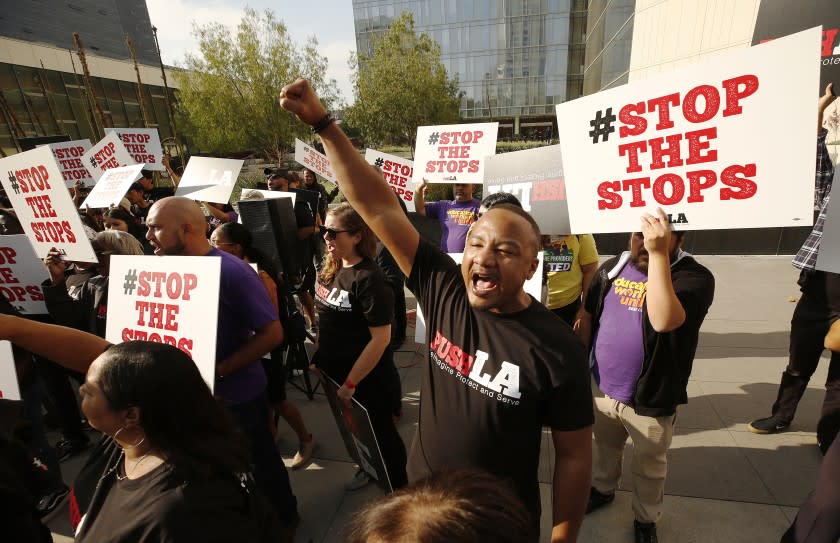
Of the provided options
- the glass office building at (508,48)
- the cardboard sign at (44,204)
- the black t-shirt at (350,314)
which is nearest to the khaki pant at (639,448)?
the black t-shirt at (350,314)

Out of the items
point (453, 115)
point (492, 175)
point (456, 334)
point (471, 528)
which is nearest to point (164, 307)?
point (456, 334)

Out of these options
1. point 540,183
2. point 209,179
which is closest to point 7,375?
point 540,183

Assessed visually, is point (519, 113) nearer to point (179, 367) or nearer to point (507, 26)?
point (507, 26)

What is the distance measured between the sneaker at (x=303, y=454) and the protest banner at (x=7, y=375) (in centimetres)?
180

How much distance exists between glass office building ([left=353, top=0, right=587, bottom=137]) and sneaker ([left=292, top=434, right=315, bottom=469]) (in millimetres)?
34314

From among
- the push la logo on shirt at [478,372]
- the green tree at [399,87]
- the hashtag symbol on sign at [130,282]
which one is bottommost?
the push la logo on shirt at [478,372]

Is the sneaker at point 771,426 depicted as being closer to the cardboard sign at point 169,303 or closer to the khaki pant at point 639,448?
the khaki pant at point 639,448

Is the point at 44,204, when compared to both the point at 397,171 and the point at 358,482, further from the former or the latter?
the point at 397,171

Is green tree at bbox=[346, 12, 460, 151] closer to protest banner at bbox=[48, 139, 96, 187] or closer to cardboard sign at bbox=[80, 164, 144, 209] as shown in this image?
protest banner at bbox=[48, 139, 96, 187]

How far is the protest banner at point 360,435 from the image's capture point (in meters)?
2.37

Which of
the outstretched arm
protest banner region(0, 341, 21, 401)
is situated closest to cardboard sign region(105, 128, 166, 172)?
protest banner region(0, 341, 21, 401)

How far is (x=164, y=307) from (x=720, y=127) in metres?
2.55

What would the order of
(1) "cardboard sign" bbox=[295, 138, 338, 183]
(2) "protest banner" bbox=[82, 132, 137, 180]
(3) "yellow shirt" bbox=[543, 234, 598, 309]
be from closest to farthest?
(3) "yellow shirt" bbox=[543, 234, 598, 309]
(2) "protest banner" bbox=[82, 132, 137, 180]
(1) "cardboard sign" bbox=[295, 138, 338, 183]

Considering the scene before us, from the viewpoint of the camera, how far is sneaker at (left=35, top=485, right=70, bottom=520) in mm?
2873
